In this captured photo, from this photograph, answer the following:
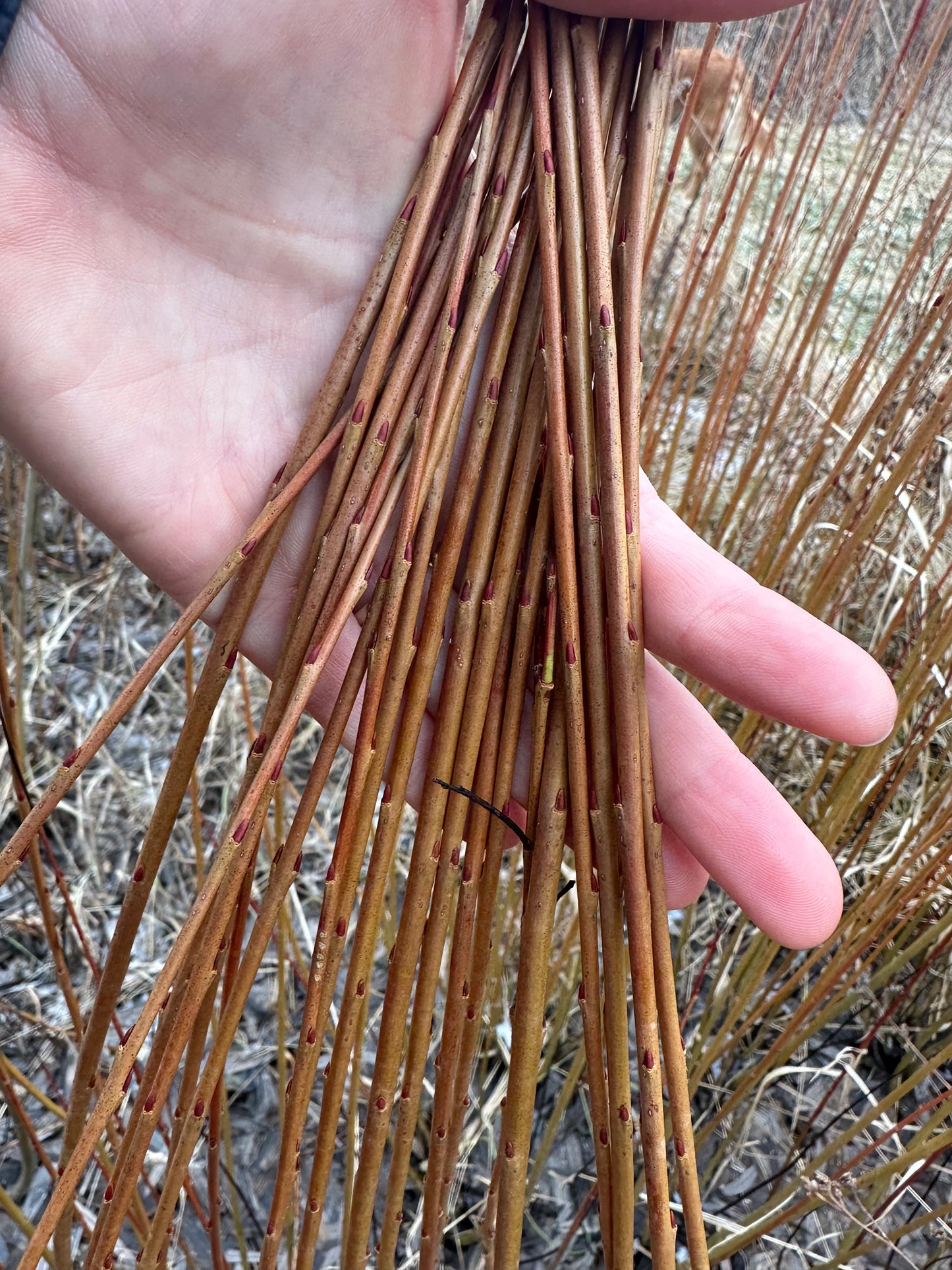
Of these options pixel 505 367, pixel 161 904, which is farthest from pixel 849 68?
pixel 161 904

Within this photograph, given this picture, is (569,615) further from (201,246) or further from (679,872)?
(201,246)

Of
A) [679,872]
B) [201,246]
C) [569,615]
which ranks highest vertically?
[201,246]

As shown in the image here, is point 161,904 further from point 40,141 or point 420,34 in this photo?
point 420,34

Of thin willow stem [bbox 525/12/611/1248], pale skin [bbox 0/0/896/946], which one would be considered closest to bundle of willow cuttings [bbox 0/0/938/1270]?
thin willow stem [bbox 525/12/611/1248]

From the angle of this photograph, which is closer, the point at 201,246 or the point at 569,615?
the point at 569,615

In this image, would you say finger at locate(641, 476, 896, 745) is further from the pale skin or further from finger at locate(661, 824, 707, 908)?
finger at locate(661, 824, 707, 908)

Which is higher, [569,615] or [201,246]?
[201,246]

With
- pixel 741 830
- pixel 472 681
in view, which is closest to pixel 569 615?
pixel 472 681

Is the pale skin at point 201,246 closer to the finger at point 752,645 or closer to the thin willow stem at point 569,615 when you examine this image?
the finger at point 752,645
